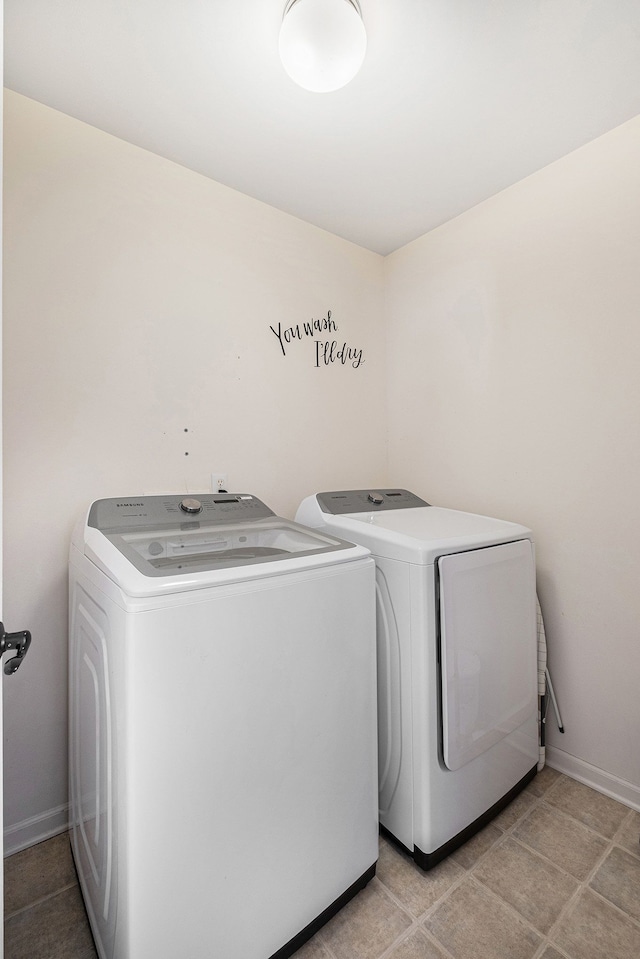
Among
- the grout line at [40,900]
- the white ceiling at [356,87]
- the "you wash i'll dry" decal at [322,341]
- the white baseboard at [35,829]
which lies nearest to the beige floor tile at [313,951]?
the grout line at [40,900]

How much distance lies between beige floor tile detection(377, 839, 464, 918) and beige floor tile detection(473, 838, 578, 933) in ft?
A: 0.30

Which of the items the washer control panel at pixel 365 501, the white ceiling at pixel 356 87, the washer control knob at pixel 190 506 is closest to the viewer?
the white ceiling at pixel 356 87

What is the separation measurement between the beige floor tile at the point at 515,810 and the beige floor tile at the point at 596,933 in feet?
1.02

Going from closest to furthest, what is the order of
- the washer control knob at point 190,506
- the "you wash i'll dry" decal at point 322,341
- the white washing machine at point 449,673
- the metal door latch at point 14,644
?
the metal door latch at point 14,644 < the white washing machine at point 449,673 < the washer control knob at point 190,506 < the "you wash i'll dry" decal at point 322,341

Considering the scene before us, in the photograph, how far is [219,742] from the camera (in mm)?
1012

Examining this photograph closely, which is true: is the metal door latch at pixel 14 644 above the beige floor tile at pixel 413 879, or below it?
above

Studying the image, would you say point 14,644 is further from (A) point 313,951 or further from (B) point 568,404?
(B) point 568,404

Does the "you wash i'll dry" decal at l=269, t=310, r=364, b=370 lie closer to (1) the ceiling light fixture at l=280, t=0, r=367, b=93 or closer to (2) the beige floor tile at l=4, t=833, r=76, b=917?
(1) the ceiling light fixture at l=280, t=0, r=367, b=93

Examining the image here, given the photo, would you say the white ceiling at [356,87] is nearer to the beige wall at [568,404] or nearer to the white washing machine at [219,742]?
the beige wall at [568,404]

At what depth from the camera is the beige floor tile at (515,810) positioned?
1590 millimetres

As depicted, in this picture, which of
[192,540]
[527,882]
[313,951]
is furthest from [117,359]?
[527,882]

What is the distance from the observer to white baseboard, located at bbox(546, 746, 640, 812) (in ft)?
5.41

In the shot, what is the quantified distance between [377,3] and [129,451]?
1.56 m

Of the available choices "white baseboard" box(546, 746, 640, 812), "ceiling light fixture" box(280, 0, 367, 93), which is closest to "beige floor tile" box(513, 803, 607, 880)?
"white baseboard" box(546, 746, 640, 812)
